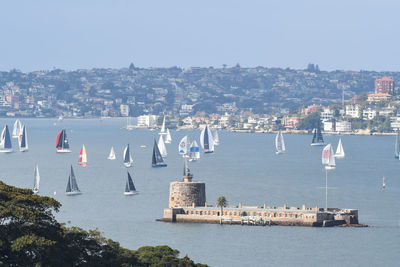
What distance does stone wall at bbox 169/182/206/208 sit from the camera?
59156mm

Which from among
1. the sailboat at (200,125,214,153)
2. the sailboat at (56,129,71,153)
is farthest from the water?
the sailboat at (200,125,214,153)

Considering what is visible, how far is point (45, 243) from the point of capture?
103ft

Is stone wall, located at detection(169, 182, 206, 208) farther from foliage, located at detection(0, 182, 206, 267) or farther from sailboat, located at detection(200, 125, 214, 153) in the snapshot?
sailboat, located at detection(200, 125, 214, 153)

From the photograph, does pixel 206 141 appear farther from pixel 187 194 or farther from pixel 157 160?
pixel 187 194

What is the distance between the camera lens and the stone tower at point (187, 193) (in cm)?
5916

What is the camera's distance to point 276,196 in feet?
244

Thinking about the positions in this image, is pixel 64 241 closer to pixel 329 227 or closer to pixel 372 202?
pixel 329 227

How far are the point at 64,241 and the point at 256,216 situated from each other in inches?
1017

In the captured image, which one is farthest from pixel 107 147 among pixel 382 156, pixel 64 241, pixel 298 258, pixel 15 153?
pixel 64 241

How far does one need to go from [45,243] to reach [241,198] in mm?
41740

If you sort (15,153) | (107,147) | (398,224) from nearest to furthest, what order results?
(398,224)
(15,153)
(107,147)

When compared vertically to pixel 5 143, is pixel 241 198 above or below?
below

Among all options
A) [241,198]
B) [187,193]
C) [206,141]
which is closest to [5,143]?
[206,141]

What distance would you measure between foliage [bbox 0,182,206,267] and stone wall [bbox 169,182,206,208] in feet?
75.6
